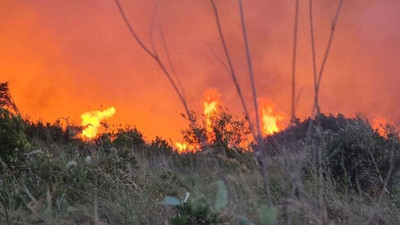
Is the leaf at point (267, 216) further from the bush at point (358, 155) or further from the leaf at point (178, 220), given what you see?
the bush at point (358, 155)

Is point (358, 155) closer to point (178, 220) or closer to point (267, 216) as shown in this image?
point (178, 220)

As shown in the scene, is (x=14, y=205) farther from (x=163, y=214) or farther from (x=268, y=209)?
(x=268, y=209)

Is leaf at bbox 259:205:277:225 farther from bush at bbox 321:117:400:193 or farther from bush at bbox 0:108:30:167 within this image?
bush at bbox 0:108:30:167

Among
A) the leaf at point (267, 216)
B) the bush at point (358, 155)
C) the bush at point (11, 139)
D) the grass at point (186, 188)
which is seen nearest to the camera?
the leaf at point (267, 216)

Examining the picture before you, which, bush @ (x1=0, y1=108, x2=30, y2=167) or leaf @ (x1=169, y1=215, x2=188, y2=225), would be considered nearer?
leaf @ (x1=169, y1=215, x2=188, y2=225)

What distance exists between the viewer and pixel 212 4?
1854 mm

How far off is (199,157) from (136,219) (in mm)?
6271

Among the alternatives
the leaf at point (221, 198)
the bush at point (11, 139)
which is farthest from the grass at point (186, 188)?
the leaf at point (221, 198)

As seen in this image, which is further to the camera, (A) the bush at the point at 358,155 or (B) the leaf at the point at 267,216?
(A) the bush at the point at 358,155

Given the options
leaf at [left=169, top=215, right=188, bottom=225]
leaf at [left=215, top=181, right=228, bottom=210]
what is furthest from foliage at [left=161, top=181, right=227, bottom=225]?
leaf at [left=215, top=181, right=228, bottom=210]

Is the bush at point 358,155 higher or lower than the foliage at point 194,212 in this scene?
higher

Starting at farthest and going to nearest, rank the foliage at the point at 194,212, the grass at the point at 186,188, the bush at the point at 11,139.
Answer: the bush at the point at 11,139 < the grass at the point at 186,188 < the foliage at the point at 194,212

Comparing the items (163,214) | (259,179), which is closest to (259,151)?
(163,214)

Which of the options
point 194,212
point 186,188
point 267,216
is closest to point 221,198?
point 267,216
